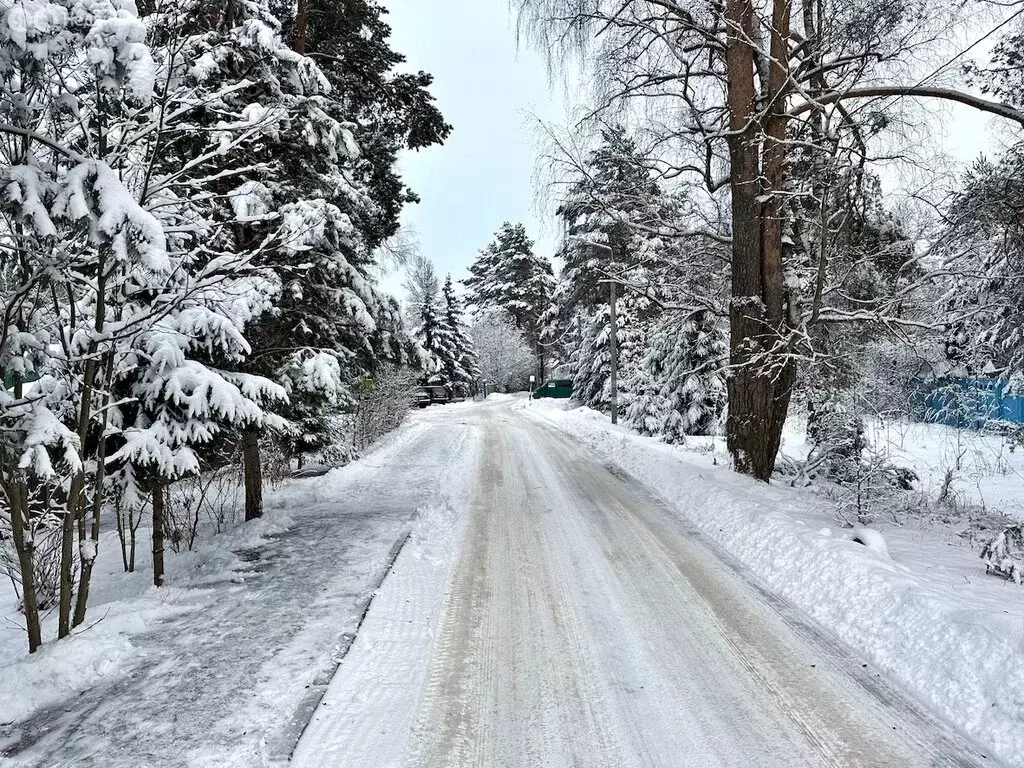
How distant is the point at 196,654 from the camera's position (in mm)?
3609

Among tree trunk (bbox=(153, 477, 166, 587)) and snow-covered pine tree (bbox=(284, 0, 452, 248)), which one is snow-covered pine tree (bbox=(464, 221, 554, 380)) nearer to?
snow-covered pine tree (bbox=(284, 0, 452, 248))

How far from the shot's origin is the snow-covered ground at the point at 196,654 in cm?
273

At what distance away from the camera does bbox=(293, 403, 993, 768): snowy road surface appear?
263 centimetres

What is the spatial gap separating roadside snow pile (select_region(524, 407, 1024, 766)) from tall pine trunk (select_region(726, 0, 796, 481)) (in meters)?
1.23

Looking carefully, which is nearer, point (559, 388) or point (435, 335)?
point (559, 388)

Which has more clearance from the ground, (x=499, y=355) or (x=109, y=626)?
(x=499, y=355)

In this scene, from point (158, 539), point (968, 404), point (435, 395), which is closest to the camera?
point (158, 539)

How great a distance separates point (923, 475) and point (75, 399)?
12103 millimetres

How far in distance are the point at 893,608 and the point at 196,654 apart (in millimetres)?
4482

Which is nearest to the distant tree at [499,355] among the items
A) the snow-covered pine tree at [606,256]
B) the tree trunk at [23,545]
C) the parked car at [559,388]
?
the parked car at [559,388]

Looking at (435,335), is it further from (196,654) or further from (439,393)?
(196,654)

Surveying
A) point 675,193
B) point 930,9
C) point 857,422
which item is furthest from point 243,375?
point 930,9

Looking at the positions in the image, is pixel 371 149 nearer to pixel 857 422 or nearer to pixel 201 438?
pixel 201 438

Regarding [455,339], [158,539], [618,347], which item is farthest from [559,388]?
[158,539]
